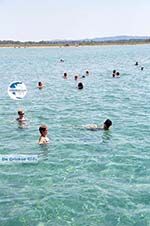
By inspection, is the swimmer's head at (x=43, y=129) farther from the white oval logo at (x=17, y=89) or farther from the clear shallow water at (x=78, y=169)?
the white oval logo at (x=17, y=89)

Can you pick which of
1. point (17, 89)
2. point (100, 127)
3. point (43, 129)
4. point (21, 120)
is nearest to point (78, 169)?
point (43, 129)

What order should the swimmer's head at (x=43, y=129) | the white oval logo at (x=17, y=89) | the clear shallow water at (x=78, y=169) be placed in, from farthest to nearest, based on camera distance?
the white oval logo at (x=17, y=89), the swimmer's head at (x=43, y=129), the clear shallow water at (x=78, y=169)

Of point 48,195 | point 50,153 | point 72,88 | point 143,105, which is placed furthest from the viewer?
point 72,88

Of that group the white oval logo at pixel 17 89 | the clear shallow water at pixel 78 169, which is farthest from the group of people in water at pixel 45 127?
the white oval logo at pixel 17 89

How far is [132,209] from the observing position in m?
13.0

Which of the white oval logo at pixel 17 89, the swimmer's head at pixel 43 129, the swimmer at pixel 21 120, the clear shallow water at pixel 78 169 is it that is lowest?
the clear shallow water at pixel 78 169

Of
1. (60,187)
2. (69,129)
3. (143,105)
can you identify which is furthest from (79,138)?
(143,105)

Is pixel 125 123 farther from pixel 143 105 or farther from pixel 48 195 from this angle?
pixel 48 195

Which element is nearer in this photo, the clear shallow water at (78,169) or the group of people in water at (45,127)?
the clear shallow water at (78,169)

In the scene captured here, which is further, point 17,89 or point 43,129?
point 17,89

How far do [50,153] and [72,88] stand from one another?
22527 millimetres

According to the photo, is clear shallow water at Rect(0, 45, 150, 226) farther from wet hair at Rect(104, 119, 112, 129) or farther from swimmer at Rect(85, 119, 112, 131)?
wet hair at Rect(104, 119, 112, 129)

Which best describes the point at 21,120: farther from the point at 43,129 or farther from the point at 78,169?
the point at 78,169

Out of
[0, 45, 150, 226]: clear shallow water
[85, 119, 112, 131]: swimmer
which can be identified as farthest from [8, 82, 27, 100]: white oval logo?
[85, 119, 112, 131]: swimmer
